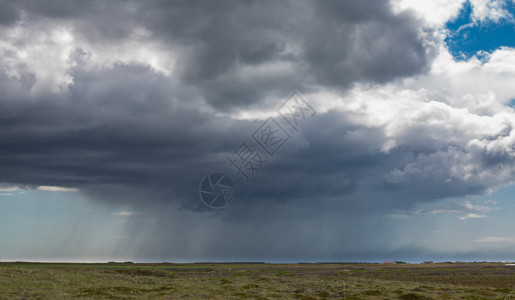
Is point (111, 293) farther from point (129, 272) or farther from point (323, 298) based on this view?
point (129, 272)

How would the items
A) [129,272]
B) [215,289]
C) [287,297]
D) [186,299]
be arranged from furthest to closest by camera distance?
1. [129,272]
2. [215,289]
3. [287,297]
4. [186,299]

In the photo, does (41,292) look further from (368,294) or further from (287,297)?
(368,294)

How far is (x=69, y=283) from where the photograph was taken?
138 feet

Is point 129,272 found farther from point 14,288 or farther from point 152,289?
point 14,288

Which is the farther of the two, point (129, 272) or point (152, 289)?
point (129, 272)

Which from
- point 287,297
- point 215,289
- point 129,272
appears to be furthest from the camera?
point 129,272

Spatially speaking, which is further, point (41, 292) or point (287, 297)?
point (287, 297)

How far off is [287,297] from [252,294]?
3.34 meters

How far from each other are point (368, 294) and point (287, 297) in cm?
867

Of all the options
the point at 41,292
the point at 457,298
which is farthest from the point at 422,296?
the point at 41,292

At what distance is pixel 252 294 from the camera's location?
40.1 meters

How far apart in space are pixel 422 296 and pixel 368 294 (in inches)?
201

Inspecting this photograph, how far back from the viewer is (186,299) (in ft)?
115

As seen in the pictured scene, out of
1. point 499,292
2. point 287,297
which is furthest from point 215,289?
point 499,292
